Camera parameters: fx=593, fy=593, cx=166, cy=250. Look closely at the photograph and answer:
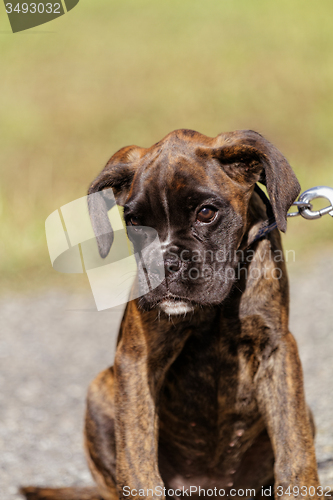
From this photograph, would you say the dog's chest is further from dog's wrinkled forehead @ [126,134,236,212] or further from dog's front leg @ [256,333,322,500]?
dog's wrinkled forehead @ [126,134,236,212]

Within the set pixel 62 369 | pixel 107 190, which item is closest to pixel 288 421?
pixel 107 190

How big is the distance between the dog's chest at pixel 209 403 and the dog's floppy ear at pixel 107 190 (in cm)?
82

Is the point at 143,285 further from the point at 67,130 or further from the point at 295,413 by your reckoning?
the point at 67,130

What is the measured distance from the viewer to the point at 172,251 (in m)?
3.17

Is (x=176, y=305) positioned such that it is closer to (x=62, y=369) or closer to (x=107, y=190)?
(x=107, y=190)

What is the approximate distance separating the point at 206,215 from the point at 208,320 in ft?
2.10

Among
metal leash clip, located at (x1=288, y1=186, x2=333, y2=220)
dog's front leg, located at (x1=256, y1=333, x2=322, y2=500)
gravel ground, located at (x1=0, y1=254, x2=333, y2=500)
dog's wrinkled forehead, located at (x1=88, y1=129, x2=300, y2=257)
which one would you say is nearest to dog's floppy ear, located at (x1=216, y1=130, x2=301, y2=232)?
dog's wrinkled forehead, located at (x1=88, y1=129, x2=300, y2=257)

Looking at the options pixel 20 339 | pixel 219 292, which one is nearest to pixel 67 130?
pixel 20 339

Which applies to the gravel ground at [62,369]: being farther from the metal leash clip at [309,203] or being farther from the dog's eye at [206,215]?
the dog's eye at [206,215]

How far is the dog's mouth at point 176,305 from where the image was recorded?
3201 millimetres

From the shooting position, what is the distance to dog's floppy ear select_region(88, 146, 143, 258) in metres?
3.66

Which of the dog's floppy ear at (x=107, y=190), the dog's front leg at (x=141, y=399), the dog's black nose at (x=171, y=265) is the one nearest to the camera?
the dog's black nose at (x=171, y=265)

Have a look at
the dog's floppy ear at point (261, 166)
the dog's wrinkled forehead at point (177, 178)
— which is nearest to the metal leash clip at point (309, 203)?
the dog's floppy ear at point (261, 166)

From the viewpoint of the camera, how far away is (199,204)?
3.27 meters
